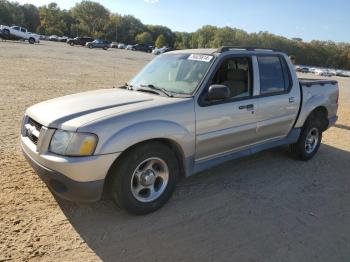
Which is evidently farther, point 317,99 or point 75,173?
point 317,99

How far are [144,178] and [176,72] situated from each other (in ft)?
5.41

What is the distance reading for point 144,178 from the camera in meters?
4.23

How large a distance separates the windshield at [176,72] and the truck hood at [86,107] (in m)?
0.34

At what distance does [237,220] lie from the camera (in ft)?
14.2

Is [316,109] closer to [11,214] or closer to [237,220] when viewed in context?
[237,220]

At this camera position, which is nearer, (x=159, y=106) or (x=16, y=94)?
(x=159, y=106)

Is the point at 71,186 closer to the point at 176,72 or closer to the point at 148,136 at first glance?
the point at 148,136

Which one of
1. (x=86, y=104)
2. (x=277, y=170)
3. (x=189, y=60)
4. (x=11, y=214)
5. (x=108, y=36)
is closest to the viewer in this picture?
(x=11, y=214)

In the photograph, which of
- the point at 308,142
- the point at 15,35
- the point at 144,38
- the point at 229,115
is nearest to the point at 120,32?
the point at 144,38

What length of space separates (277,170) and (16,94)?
8.07m

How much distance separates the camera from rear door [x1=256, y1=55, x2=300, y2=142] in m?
5.48

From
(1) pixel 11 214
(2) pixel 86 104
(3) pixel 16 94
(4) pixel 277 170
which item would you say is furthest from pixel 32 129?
(3) pixel 16 94

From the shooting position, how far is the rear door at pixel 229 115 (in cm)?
463

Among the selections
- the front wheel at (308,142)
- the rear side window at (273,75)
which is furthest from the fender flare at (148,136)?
the front wheel at (308,142)
